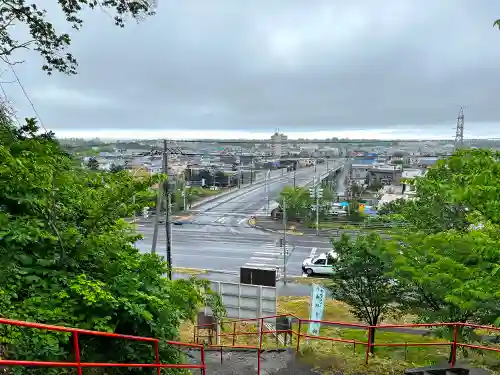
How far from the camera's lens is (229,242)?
118ft

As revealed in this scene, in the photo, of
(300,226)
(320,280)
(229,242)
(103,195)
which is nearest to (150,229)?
(229,242)

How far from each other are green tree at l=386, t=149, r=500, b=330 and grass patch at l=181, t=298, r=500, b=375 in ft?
3.33

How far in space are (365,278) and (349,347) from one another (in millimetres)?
2932

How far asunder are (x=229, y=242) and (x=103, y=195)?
2964 cm

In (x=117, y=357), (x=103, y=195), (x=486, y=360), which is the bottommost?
(x=486, y=360)

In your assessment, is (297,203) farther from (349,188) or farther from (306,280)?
→ (306,280)

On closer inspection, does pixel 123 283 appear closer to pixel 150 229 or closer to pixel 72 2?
pixel 72 2

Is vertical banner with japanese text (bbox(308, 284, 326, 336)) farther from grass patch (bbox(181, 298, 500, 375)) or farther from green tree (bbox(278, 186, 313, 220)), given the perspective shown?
green tree (bbox(278, 186, 313, 220))

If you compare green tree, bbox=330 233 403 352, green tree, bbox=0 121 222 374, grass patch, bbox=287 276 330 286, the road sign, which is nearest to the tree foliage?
green tree, bbox=330 233 403 352

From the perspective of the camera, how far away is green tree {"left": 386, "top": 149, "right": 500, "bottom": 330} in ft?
19.7

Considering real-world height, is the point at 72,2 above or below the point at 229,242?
above

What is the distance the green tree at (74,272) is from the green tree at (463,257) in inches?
183

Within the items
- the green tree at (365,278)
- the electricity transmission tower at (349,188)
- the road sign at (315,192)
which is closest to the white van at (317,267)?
the green tree at (365,278)

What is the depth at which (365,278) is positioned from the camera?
1145 cm
